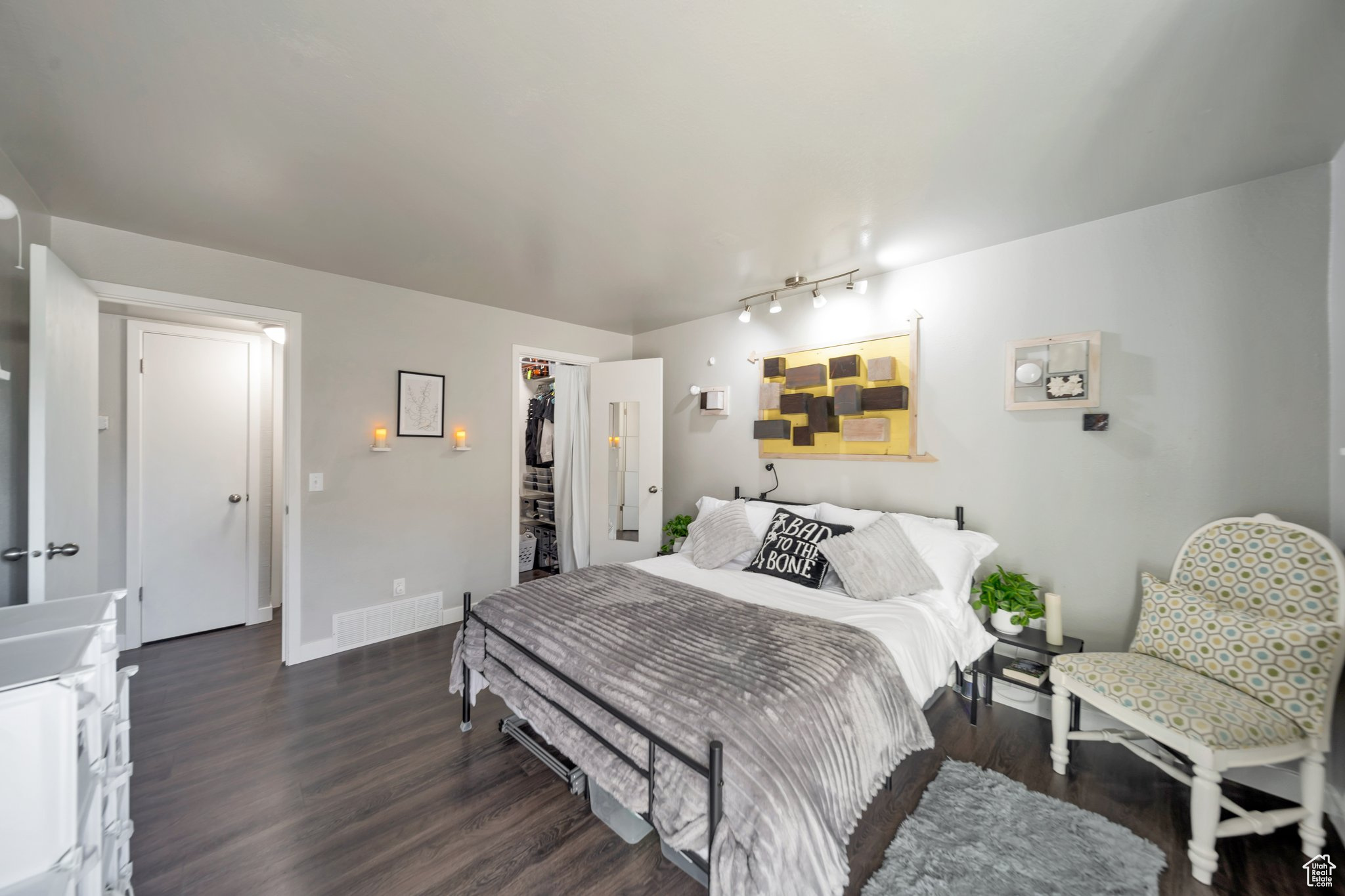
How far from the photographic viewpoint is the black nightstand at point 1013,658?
234 cm

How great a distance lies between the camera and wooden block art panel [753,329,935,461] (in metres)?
3.16

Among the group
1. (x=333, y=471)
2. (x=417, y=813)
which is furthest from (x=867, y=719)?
(x=333, y=471)

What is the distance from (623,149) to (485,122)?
51cm

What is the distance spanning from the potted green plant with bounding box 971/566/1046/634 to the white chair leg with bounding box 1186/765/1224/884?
3.03 feet

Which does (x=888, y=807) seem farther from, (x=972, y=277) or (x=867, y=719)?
(x=972, y=277)

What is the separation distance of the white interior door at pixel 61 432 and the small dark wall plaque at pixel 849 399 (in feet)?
12.6

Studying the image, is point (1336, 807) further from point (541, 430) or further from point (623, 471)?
point (541, 430)

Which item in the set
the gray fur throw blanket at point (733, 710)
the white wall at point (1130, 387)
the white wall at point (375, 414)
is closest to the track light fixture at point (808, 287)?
the white wall at point (1130, 387)

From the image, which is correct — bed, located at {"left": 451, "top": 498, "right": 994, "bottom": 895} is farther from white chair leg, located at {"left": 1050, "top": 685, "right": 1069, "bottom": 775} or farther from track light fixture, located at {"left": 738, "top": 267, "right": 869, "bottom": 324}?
track light fixture, located at {"left": 738, "top": 267, "right": 869, "bottom": 324}

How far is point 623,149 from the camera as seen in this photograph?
1.92m

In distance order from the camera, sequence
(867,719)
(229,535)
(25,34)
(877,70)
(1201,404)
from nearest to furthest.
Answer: (25,34) < (877,70) < (867,719) < (1201,404) < (229,535)

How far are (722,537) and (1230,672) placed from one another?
2.29m

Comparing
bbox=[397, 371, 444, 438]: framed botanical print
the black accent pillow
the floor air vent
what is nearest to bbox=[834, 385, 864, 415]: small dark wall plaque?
the black accent pillow

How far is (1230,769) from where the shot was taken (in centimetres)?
200
